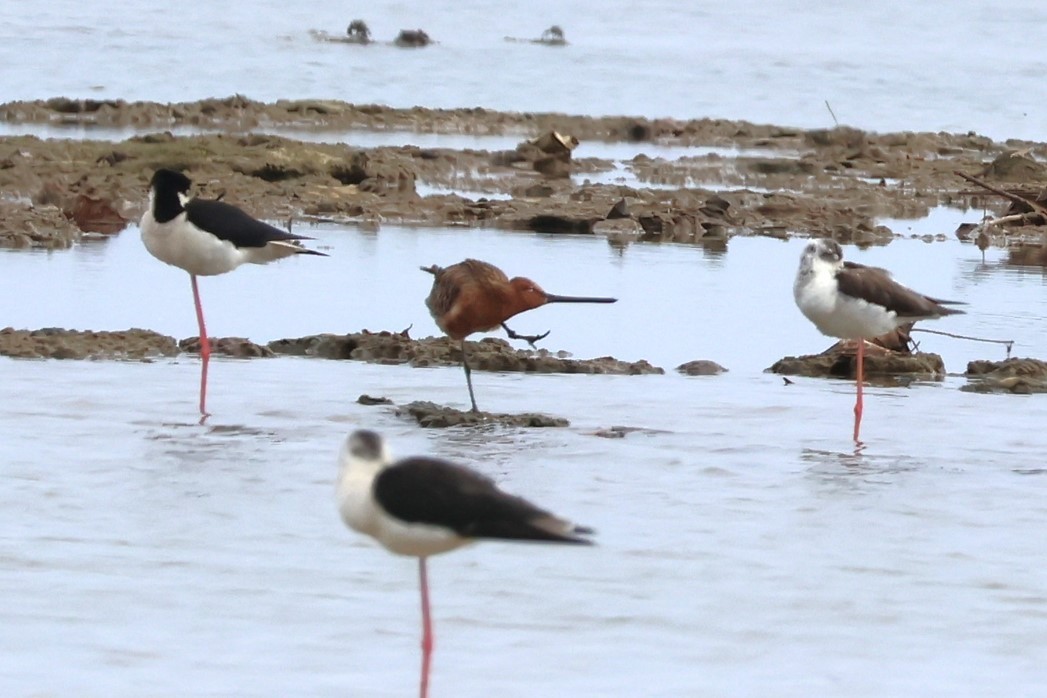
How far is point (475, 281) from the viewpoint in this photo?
9031 mm

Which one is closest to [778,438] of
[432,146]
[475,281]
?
[475,281]

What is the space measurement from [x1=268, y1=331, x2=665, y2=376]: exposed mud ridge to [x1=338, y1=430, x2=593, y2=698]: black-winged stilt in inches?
230

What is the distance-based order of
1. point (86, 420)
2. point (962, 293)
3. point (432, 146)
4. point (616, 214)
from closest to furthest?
1. point (86, 420)
2. point (962, 293)
3. point (616, 214)
4. point (432, 146)

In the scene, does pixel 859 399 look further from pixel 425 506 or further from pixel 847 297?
pixel 425 506

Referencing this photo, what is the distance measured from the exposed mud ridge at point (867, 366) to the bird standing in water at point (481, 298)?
231 centimetres

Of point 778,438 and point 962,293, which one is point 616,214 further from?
point 778,438

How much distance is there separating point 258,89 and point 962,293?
1667 centimetres

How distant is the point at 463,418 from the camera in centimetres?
899

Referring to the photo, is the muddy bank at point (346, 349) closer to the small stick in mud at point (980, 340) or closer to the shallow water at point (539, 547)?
the shallow water at point (539, 547)

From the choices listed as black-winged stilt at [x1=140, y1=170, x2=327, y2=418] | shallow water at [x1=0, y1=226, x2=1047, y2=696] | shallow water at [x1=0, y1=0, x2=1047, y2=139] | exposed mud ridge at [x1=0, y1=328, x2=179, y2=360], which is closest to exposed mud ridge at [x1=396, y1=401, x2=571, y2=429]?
shallow water at [x1=0, y1=226, x2=1047, y2=696]

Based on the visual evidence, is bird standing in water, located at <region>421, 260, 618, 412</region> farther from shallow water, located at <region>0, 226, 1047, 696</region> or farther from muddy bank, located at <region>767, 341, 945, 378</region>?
muddy bank, located at <region>767, 341, 945, 378</region>

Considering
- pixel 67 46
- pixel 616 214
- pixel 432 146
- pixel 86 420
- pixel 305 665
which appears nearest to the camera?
pixel 305 665

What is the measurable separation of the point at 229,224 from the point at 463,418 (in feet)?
6.55

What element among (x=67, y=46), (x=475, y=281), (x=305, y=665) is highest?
(x=67, y=46)
